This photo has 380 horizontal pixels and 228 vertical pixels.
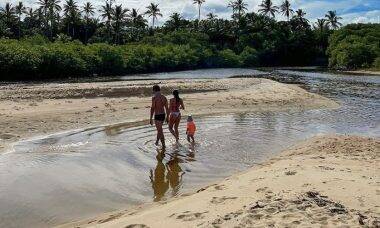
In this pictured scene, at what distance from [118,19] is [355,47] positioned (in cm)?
4334

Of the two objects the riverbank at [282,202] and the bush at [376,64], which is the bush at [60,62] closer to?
the bush at [376,64]

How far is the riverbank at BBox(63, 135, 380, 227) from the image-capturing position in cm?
567

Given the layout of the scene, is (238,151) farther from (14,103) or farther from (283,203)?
(14,103)

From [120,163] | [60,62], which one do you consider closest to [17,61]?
[60,62]

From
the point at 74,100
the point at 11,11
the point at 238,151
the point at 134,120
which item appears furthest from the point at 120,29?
the point at 238,151

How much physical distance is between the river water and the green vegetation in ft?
204

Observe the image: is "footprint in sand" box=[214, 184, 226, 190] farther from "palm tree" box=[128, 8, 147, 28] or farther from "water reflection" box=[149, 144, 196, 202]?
"palm tree" box=[128, 8, 147, 28]

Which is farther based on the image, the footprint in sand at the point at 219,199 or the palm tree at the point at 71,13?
the palm tree at the point at 71,13

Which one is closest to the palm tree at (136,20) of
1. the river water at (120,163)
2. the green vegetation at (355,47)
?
the green vegetation at (355,47)

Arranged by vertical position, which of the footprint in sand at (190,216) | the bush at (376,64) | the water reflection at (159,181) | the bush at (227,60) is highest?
the bush at (227,60)

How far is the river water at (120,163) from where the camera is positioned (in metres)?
8.02

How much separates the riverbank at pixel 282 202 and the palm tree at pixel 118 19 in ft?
267

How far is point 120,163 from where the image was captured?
433 inches

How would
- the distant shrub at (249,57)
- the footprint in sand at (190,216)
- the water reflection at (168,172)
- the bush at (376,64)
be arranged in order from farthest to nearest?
the distant shrub at (249,57) → the bush at (376,64) → the water reflection at (168,172) → the footprint in sand at (190,216)
